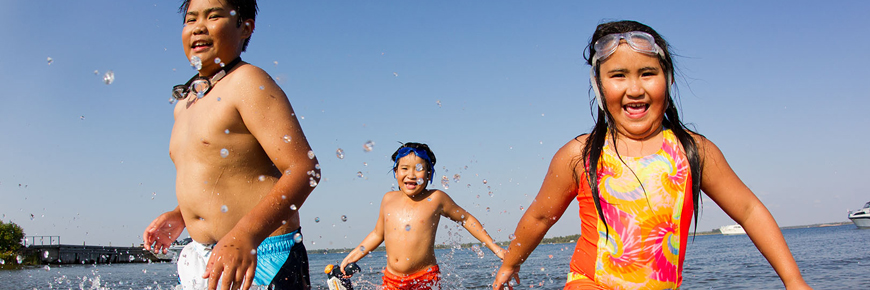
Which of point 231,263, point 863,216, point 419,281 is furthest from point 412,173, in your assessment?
point 863,216

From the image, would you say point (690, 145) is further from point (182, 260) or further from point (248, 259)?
point (182, 260)

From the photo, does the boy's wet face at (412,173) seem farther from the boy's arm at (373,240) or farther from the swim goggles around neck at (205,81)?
the swim goggles around neck at (205,81)

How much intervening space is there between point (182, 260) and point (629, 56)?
2.22 meters

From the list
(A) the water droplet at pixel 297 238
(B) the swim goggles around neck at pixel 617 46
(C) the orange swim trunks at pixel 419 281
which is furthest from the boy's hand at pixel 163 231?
(C) the orange swim trunks at pixel 419 281

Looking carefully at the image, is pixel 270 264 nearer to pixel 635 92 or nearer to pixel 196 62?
pixel 196 62

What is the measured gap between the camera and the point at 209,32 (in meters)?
2.34

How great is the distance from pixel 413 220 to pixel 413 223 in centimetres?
3

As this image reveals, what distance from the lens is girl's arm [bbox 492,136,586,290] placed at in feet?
7.55

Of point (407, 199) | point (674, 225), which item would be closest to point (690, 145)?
point (674, 225)

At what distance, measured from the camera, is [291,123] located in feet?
6.74

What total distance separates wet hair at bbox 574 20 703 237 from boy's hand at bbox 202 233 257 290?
1.38 m

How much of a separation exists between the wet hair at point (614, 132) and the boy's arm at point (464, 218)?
2840 mm

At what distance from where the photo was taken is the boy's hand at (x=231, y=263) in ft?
5.35

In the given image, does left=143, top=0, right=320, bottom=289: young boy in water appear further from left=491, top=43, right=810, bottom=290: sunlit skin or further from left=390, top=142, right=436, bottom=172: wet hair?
left=390, top=142, right=436, bottom=172: wet hair
